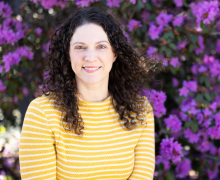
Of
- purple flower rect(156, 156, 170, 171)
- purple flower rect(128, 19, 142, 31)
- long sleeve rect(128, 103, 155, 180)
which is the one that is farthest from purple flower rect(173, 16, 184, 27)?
purple flower rect(156, 156, 170, 171)

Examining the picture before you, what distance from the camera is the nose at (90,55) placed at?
1.21 meters

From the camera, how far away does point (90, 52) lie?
1211 mm

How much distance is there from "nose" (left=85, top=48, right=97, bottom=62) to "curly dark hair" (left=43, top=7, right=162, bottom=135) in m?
0.14

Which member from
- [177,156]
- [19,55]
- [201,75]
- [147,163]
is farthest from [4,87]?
[201,75]

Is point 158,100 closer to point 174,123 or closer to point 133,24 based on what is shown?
point 174,123

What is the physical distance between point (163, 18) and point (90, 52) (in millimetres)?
849

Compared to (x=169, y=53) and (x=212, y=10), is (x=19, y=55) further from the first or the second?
(x=212, y=10)

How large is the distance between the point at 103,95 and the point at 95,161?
38cm

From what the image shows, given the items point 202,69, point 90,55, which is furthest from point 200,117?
point 90,55

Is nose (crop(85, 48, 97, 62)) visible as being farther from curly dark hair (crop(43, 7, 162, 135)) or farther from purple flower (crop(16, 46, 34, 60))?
purple flower (crop(16, 46, 34, 60))

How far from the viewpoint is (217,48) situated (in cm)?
213

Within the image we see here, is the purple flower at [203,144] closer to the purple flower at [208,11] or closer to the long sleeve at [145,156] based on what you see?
the long sleeve at [145,156]

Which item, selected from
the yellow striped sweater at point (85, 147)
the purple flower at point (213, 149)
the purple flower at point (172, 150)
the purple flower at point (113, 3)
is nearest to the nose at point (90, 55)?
the yellow striped sweater at point (85, 147)

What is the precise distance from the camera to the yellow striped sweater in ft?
3.89
